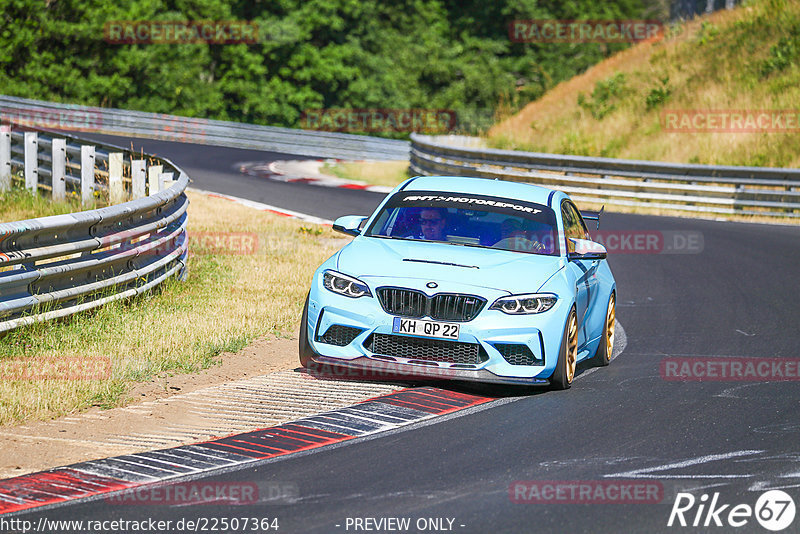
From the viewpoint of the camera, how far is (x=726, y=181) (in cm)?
2423

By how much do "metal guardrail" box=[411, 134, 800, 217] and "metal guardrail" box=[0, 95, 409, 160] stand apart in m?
12.1

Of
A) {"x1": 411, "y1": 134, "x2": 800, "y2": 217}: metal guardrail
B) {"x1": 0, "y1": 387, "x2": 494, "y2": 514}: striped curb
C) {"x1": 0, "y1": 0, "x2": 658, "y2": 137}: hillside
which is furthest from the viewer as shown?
{"x1": 0, "y1": 0, "x2": 658, "y2": 137}: hillside

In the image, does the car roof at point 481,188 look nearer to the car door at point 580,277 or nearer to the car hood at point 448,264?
the car door at point 580,277

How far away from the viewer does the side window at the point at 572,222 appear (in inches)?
389

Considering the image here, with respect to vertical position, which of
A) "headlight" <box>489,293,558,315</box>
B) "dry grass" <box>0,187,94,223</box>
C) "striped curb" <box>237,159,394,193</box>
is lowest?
"striped curb" <box>237,159,394,193</box>

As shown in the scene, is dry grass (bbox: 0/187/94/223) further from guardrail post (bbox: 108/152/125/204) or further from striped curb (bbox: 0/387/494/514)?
striped curb (bbox: 0/387/494/514)

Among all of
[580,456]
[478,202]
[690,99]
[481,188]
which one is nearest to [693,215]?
[690,99]

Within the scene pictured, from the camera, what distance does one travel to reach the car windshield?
9258mm

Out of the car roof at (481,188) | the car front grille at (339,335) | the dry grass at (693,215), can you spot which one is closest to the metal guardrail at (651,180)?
the dry grass at (693,215)

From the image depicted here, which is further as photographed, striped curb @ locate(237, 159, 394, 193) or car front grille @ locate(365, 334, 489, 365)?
striped curb @ locate(237, 159, 394, 193)

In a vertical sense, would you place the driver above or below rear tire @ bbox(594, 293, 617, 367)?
above

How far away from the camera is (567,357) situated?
8.41 meters

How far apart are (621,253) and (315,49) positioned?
39.7 metres

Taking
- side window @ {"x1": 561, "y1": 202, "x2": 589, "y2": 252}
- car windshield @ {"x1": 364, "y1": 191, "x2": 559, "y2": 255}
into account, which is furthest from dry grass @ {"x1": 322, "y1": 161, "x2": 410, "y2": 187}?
car windshield @ {"x1": 364, "y1": 191, "x2": 559, "y2": 255}
